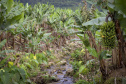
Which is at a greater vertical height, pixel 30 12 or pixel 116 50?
pixel 30 12

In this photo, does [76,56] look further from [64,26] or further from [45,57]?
[64,26]

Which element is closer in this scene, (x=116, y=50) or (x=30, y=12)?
(x=116, y=50)

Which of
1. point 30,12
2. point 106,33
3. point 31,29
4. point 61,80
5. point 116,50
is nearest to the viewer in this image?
point 106,33

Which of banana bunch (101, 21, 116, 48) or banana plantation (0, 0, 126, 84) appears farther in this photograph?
banana plantation (0, 0, 126, 84)

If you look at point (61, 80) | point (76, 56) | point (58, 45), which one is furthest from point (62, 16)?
point (61, 80)

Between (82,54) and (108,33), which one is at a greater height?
(108,33)

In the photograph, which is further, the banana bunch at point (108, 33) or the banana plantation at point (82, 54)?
the banana plantation at point (82, 54)

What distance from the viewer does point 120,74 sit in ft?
13.2

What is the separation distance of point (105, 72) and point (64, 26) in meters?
9.93

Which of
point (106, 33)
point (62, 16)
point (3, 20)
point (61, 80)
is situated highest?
point (62, 16)

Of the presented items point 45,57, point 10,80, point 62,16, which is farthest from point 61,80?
point 62,16

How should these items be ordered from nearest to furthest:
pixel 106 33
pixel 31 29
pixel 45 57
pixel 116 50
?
1. pixel 106 33
2. pixel 116 50
3. pixel 31 29
4. pixel 45 57

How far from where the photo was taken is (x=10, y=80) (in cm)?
421

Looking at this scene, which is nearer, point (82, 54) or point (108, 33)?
point (108, 33)
